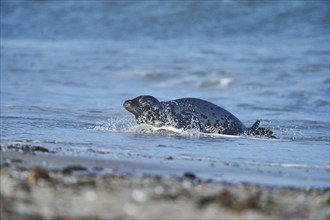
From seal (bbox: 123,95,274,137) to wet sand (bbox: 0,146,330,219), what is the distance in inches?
137

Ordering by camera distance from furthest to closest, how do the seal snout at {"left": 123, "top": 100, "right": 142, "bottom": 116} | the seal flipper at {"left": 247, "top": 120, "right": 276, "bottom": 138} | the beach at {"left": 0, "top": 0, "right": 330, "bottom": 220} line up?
the seal snout at {"left": 123, "top": 100, "right": 142, "bottom": 116}, the seal flipper at {"left": 247, "top": 120, "right": 276, "bottom": 138}, the beach at {"left": 0, "top": 0, "right": 330, "bottom": 220}

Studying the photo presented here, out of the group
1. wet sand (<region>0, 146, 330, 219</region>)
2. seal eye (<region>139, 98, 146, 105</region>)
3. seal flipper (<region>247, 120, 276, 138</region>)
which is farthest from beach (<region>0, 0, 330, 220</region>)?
seal eye (<region>139, 98, 146, 105</region>)

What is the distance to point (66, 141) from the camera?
24.4ft

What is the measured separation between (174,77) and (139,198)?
12.4 meters

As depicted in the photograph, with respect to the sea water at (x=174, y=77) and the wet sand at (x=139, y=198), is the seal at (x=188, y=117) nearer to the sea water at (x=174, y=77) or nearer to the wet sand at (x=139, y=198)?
the sea water at (x=174, y=77)

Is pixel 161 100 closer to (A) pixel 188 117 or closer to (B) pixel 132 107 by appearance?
(B) pixel 132 107

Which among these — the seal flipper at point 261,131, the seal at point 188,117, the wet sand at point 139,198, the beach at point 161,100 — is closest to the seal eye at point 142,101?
the seal at point 188,117

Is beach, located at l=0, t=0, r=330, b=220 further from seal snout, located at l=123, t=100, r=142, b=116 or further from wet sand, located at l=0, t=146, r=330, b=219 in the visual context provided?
seal snout, located at l=123, t=100, r=142, b=116

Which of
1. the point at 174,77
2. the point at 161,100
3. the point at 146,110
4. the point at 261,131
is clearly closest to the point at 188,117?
the point at 146,110

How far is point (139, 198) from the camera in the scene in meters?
Result: 4.10

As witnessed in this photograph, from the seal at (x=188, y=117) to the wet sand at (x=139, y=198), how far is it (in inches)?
137

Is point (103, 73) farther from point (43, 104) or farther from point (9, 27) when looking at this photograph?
point (9, 27)

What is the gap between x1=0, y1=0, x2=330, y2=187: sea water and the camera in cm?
700

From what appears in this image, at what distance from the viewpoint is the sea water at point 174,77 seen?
23.0 feet
